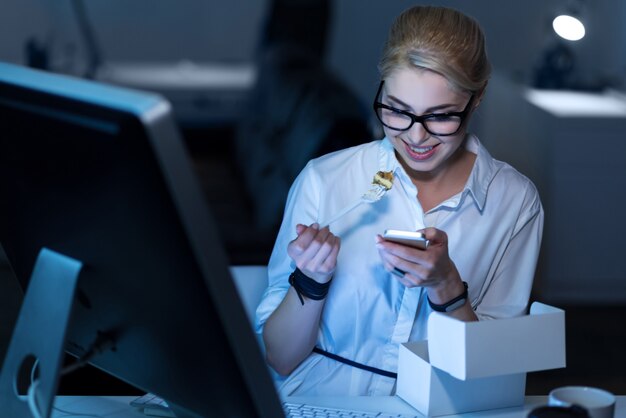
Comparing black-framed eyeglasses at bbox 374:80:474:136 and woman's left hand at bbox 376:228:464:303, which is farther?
black-framed eyeglasses at bbox 374:80:474:136

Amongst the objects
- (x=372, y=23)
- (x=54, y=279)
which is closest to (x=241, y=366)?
(x=54, y=279)

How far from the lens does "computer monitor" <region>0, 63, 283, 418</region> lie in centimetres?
90

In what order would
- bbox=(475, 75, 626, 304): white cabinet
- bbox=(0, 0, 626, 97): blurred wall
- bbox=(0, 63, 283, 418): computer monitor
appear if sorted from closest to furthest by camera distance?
bbox=(0, 63, 283, 418): computer monitor, bbox=(475, 75, 626, 304): white cabinet, bbox=(0, 0, 626, 97): blurred wall

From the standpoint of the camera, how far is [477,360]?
1315 millimetres

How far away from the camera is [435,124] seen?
1562mm

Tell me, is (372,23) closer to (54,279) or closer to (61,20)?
(61,20)

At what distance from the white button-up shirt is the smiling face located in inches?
4.7

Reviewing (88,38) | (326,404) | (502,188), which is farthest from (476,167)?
(88,38)

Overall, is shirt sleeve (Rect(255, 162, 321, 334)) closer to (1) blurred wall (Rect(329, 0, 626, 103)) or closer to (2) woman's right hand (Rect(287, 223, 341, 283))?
(2) woman's right hand (Rect(287, 223, 341, 283))

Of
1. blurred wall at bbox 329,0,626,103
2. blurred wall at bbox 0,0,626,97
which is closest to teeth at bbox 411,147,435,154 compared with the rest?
blurred wall at bbox 329,0,626,103

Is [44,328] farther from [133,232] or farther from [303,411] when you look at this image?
[303,411]

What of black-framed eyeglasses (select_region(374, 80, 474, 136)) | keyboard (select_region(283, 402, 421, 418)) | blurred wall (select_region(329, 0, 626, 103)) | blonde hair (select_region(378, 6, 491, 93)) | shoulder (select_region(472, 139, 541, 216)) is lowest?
keyboard (select_region(283, 402, 421, 418))

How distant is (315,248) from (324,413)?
0.23 meters

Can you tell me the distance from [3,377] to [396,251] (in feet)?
1.77
